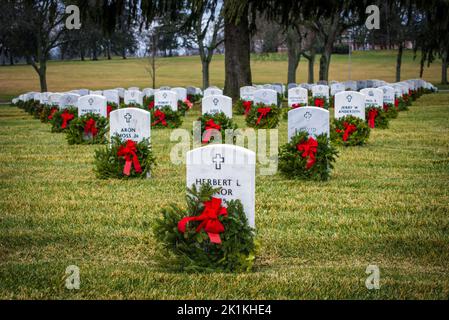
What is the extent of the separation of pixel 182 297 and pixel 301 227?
113 inches

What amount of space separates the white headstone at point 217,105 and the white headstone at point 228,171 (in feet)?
37.3

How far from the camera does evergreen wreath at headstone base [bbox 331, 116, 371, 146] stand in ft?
52.1

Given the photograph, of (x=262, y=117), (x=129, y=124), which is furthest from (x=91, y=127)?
(x=262, y=117)

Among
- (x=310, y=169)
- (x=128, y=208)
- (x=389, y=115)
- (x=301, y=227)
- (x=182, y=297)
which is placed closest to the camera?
(x=182, y=297)

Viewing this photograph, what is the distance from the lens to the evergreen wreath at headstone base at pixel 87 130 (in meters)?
16.7

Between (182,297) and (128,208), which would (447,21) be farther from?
(182,297)

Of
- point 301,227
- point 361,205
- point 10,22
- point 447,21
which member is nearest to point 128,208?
point 301,227

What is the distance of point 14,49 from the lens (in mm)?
41562

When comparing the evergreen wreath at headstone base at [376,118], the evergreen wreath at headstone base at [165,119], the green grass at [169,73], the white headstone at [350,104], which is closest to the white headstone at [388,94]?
the evergreen wreath at headstone base at [376,118]

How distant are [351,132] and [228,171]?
9891 millimetres

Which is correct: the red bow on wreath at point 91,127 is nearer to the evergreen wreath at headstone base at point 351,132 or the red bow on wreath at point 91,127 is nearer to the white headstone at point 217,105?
the white headstone at point 217,105

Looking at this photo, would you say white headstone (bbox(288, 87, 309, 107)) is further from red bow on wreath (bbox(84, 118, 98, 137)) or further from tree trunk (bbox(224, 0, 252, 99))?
red bow on wreath (bbox(84, 118, 98, 137))

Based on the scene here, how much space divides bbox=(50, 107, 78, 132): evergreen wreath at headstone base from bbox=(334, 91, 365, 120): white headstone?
258 inches

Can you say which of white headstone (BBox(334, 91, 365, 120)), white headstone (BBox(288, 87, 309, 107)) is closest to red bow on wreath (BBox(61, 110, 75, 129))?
white headstone (BBox(334, 91, 365, 120))
